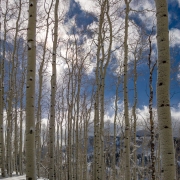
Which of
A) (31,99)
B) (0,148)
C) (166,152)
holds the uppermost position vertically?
(31,99)

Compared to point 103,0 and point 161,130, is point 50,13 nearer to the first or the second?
point 103,0

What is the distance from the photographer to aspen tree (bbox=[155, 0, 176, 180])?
2498 millimetres

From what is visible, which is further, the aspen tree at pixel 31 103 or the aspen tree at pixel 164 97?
the aspen tree at pixel 31 103

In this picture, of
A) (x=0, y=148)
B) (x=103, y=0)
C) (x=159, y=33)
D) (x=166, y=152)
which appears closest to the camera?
(x=166, y=152)

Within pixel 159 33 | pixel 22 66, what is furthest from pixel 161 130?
pixel 22 66

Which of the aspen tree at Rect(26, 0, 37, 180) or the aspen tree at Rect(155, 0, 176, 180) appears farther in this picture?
the aspen tree at Rect(26, 0, 37, 180)

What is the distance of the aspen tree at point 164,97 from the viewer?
2498mm

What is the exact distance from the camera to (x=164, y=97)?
2674 mm

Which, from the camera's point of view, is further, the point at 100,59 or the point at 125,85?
the point at 100,59

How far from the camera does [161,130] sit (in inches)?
103

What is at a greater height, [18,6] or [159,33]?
[18,6]

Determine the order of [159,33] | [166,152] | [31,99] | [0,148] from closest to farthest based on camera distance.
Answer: [166,152] → [159,33] → [31,99] → [0,148]

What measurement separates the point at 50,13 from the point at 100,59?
3.33m

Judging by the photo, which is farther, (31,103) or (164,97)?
(31,103)
